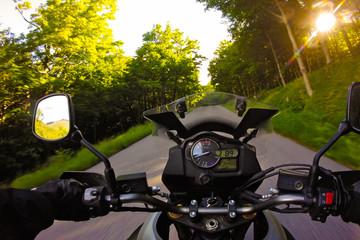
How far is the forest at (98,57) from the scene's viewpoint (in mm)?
7656

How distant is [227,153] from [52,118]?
1204 millimetres

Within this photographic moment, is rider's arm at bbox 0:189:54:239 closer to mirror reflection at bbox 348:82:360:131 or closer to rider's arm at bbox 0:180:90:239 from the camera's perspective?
rider's arm at bbox 0:180:90:239

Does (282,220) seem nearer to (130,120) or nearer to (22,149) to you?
(22,149)

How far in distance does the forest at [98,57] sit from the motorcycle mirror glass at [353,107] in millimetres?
A: 7801

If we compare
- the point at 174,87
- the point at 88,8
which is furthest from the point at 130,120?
the point at 88,8

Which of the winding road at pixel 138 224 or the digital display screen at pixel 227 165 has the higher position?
the digital display screen at pixel 227 165

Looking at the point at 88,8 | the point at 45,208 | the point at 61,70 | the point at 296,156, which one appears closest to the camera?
the point at 45,208

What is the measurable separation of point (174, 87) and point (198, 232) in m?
26.1

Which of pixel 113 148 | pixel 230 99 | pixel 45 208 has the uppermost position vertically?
pixel 230 99

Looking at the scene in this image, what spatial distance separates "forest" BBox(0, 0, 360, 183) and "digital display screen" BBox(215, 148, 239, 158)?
703cm

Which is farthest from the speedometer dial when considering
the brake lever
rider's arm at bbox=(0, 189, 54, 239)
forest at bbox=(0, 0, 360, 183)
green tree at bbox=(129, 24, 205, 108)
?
green tree at bbox=(129, 24, 205, 108)

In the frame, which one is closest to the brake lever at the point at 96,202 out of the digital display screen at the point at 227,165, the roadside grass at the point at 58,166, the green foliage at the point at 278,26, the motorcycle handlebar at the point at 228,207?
the motorcycle handlebar at the point at 228,207

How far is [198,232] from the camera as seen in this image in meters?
1.37

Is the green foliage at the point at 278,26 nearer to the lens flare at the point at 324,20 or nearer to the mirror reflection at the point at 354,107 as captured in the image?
the lens flare at the point at 324,20
